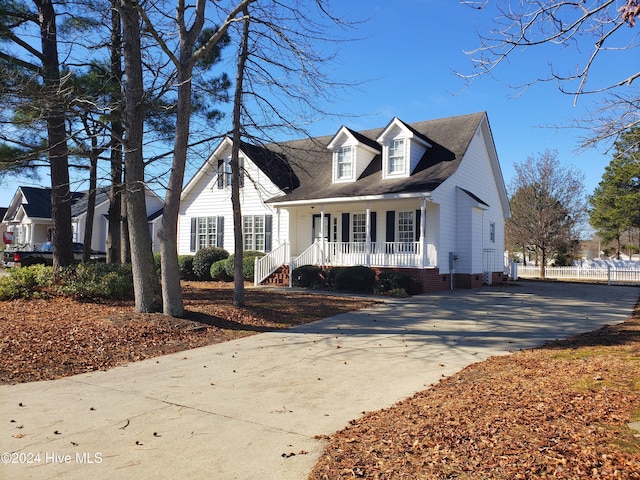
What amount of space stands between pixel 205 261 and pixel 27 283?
36.9 ft

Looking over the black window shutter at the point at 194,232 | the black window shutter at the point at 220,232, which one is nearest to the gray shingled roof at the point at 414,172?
the black window shutter at the point at 220,232

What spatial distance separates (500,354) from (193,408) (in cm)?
546

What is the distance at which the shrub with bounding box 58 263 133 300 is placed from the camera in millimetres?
12688

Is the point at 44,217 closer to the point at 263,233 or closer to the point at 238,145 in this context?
the point at 263,233

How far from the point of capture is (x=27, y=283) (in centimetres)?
1314

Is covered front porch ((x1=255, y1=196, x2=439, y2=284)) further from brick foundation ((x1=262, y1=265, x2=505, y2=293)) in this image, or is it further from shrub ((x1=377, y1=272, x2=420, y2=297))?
shrub ((x1=377, y1=272, x2=420, y2=297))

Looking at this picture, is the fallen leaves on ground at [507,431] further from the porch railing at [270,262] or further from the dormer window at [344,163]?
the dormer window at [344,163]

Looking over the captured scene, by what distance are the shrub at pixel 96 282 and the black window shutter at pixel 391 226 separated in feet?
39.9

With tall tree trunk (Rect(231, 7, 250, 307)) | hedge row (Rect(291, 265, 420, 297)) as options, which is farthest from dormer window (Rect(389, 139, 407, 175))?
tall tree trunk (Rect(231, 7, 250, 307))

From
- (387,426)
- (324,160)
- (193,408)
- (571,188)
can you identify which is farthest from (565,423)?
(571,188)

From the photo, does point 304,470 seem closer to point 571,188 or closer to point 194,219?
point 194,219

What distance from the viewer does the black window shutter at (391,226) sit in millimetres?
22311

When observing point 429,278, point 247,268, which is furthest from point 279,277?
point 429,278

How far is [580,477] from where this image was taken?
3307 millimetres
